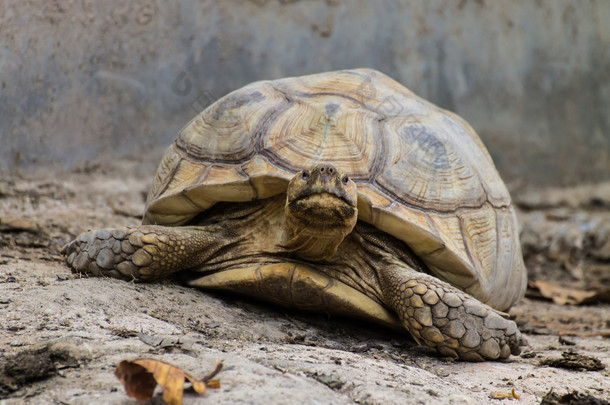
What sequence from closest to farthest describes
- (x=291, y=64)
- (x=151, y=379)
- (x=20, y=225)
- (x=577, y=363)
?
(x=151, y=379) < (x=577, y=363) < (x=20, y=225) < (x=291, y=64)

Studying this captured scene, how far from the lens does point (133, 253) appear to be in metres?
3.10

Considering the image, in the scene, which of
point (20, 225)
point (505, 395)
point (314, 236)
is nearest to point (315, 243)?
point (314, 236)

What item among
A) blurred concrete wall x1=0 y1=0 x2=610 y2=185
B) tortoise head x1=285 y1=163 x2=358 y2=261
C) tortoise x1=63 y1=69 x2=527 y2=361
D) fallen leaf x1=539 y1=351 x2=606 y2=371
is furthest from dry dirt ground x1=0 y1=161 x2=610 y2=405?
blurred concrete wall x1=0 y1=0 x2=610 y2=185

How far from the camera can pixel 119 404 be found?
1.57 metres

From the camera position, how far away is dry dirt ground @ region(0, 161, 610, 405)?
1.77 metres

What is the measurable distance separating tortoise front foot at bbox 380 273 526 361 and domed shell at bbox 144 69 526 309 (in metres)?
0.30

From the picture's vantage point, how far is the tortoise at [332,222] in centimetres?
294

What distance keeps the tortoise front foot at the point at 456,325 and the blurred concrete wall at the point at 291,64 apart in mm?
2978

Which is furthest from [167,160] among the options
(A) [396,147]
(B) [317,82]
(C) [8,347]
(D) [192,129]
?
(C) [8,347]

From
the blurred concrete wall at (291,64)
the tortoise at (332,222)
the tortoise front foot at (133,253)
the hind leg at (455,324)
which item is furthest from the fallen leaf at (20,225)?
the hind leg at (455,324)

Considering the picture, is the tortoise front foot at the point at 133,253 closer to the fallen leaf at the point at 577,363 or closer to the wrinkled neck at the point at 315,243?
the wrinkled neck at the point at 315,243

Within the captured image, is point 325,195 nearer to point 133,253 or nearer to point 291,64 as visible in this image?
point 133,253

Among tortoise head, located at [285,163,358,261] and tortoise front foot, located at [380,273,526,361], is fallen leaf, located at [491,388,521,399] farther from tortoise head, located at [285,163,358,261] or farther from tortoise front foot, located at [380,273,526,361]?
tortoise head, located at [285,163,358,261]

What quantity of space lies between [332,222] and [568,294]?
320 cm
